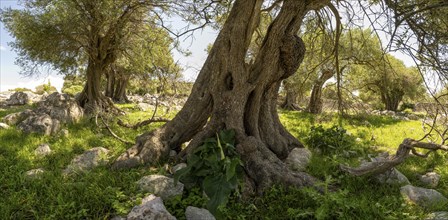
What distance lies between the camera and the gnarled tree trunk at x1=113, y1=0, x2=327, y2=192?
5.84 metres

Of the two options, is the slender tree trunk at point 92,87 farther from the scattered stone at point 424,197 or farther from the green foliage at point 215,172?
the scattered stone at point 424,197

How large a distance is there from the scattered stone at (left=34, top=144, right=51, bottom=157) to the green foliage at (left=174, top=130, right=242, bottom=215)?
3684mm

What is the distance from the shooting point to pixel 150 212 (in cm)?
369

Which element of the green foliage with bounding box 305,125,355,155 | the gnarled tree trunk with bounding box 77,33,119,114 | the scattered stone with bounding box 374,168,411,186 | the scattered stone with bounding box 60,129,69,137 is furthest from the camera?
the gnarled tree trunk with bounding box 77,33,119,114

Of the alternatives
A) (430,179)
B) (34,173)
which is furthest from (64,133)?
(430,179)

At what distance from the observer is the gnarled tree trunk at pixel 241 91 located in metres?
5.84

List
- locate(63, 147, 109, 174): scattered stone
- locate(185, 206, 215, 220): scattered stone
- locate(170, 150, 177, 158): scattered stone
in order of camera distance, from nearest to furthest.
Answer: locate(185, 206, 215, 220): scattered stone
locate(63, 147, 109, 174): scattered stone
locate(170, 150, 177, 158): scattered stone

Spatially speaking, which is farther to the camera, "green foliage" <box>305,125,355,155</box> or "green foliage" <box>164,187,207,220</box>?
"green foliage" <box>305,125,355,155</box>

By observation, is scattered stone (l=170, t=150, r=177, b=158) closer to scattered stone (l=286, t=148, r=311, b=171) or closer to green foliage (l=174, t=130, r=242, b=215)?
green foliage (l=174, t=130, r=242, b=215)

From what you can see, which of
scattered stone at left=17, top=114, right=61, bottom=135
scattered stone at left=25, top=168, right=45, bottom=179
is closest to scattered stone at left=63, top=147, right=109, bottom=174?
scattered stone at left=25, top=168, right=45, bottom=179

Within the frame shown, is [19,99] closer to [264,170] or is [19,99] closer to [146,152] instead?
[146,152]

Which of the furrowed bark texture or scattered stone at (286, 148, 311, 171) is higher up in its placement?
the furrowed bark texture

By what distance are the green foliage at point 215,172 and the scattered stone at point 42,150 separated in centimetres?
368

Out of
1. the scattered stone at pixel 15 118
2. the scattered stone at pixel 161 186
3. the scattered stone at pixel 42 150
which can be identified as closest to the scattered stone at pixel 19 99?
the scattered stone at pixel 15 118
